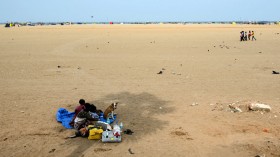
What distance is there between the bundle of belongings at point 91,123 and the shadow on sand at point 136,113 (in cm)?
22

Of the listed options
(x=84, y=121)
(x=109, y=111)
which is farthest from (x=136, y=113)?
(x=84, y=121)

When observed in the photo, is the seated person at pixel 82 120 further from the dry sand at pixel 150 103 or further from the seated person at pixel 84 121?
the dry sand at pixel 150 103

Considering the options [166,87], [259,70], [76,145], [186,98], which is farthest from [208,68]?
[76,145]

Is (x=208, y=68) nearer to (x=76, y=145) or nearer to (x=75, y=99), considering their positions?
(x=75, y=99)

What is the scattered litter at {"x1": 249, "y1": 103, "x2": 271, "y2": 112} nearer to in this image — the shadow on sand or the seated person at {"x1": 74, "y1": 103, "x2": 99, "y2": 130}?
the shadow on sand

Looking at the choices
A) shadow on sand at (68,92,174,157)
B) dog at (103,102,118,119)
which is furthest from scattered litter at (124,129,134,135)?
dog at (103,102,118,119)

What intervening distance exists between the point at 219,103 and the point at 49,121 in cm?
585

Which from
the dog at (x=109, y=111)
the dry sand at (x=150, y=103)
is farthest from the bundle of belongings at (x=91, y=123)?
the dry sand at (x=150, y=103)

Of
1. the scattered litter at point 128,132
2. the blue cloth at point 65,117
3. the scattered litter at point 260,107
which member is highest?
the scattered litter at point 260,107

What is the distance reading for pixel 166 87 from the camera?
44.7ft

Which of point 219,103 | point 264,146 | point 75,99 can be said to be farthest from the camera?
point 75,99

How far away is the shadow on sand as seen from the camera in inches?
320

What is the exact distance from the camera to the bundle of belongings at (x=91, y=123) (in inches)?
317

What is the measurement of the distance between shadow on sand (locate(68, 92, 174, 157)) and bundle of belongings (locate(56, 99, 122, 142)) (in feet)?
0.74
